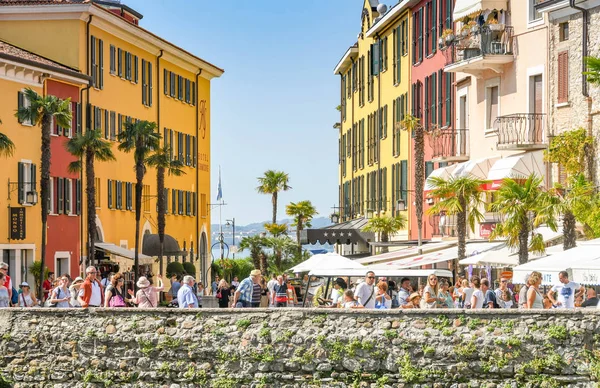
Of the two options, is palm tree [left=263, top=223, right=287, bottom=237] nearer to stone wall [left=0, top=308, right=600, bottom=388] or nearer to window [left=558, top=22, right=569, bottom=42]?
window [left=558, top=22, right=569, bottom=42]

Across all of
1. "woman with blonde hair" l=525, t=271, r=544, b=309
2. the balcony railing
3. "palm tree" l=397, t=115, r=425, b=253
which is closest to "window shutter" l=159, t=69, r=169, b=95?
"palm tree" l=397, t=115, r=425, b=253

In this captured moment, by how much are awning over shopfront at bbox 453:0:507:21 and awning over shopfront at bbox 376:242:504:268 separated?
7318mm

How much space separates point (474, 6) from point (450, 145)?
20.8 feet

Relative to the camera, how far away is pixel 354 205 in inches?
3054

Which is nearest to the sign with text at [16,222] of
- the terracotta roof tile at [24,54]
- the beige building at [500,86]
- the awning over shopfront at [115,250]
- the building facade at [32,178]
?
the building facade at [32,178]

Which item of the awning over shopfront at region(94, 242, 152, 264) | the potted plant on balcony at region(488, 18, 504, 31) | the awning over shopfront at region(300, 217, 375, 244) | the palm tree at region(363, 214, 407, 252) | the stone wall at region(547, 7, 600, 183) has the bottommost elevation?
the awning over shopfront at region(94, 242, 152, 264)

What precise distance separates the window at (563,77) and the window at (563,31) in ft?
1.51

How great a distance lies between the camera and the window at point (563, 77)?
41.4 m

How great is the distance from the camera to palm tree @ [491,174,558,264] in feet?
123

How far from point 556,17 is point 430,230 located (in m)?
16.4

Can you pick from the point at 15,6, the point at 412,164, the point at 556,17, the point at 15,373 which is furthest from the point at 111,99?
the point at 15,373

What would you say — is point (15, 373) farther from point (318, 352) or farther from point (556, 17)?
point (556, 17)

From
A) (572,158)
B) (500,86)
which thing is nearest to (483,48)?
(500,86)

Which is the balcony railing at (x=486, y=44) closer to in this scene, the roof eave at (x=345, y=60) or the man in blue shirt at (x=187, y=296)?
the man in blue shirt at (x=187, y=296)
